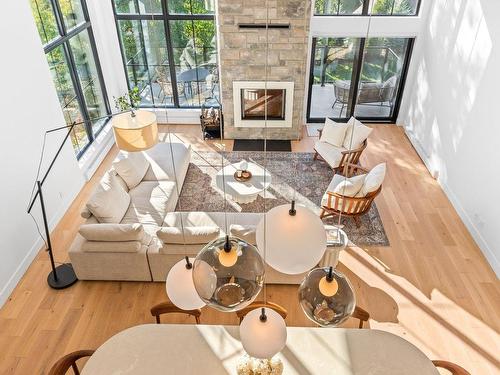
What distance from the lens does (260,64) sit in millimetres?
7023

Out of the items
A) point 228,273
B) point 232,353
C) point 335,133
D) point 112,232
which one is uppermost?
point 228,273

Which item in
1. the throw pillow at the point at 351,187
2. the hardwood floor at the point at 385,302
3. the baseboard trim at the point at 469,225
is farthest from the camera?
the throw pillow at the point at 351,187

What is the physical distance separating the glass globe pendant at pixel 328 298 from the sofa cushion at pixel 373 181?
321 centimetres

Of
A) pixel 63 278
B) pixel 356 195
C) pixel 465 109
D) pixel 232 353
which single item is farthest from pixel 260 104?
pixel 232 353

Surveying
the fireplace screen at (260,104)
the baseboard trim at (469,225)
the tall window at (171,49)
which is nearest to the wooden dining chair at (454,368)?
the baseboard trim at (469,225)

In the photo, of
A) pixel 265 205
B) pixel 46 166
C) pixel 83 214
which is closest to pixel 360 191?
pixel 265 205

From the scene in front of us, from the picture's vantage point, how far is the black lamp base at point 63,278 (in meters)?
4.63

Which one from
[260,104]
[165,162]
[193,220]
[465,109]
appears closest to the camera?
[193,220]

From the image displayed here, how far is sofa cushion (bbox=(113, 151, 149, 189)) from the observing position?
5555 millimetres

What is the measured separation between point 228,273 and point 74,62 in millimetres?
5882

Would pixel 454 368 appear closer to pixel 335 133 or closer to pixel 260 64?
pixel 335 133

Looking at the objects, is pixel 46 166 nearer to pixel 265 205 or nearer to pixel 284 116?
pixel 265 205

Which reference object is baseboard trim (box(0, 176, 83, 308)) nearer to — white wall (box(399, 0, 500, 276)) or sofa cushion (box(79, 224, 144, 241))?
sofa cushion (box(79, 224, 144, 241))

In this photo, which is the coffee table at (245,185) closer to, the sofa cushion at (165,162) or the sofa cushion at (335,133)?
the sofa cushion at (165,162)
